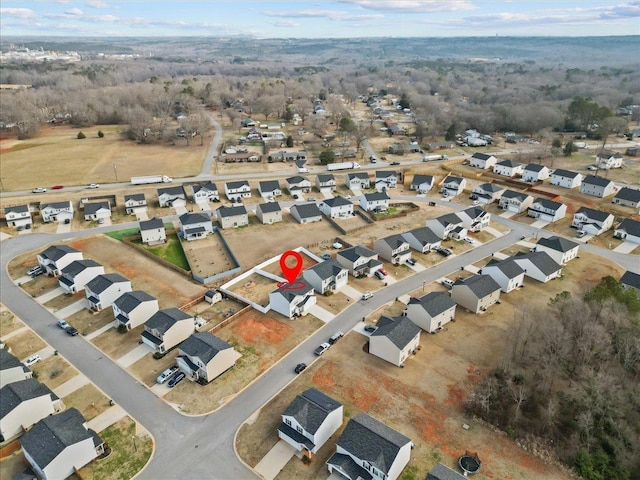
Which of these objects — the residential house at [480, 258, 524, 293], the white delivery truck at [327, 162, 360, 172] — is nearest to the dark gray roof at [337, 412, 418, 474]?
the residential house at [480, 258, 524, 293]

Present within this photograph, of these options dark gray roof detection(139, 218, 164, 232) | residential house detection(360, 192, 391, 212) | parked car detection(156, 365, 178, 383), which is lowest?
residential house detection(360, 192, 391, 212)

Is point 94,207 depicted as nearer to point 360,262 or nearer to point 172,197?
point 172,197

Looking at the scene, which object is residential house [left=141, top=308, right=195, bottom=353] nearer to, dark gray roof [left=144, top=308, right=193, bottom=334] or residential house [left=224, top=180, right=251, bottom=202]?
dark gray roof [left=144, top=308, right=193, bottom=334]

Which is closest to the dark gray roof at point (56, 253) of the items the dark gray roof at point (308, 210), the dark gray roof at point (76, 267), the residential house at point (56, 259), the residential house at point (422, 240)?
the residential house at point (56, 259)

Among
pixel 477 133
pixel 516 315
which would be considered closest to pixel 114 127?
pixel 477 133

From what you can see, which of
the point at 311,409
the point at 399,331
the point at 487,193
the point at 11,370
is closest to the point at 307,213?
the point at 487,193

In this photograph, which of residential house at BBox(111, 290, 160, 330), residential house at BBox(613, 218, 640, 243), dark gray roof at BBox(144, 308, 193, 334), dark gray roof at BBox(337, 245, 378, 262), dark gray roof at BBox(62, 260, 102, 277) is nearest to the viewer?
dark gray roof at BBox(144, 308, 193, 334)

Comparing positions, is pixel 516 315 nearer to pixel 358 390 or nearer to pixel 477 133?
pixel 358 390

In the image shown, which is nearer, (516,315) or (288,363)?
(288,363)
